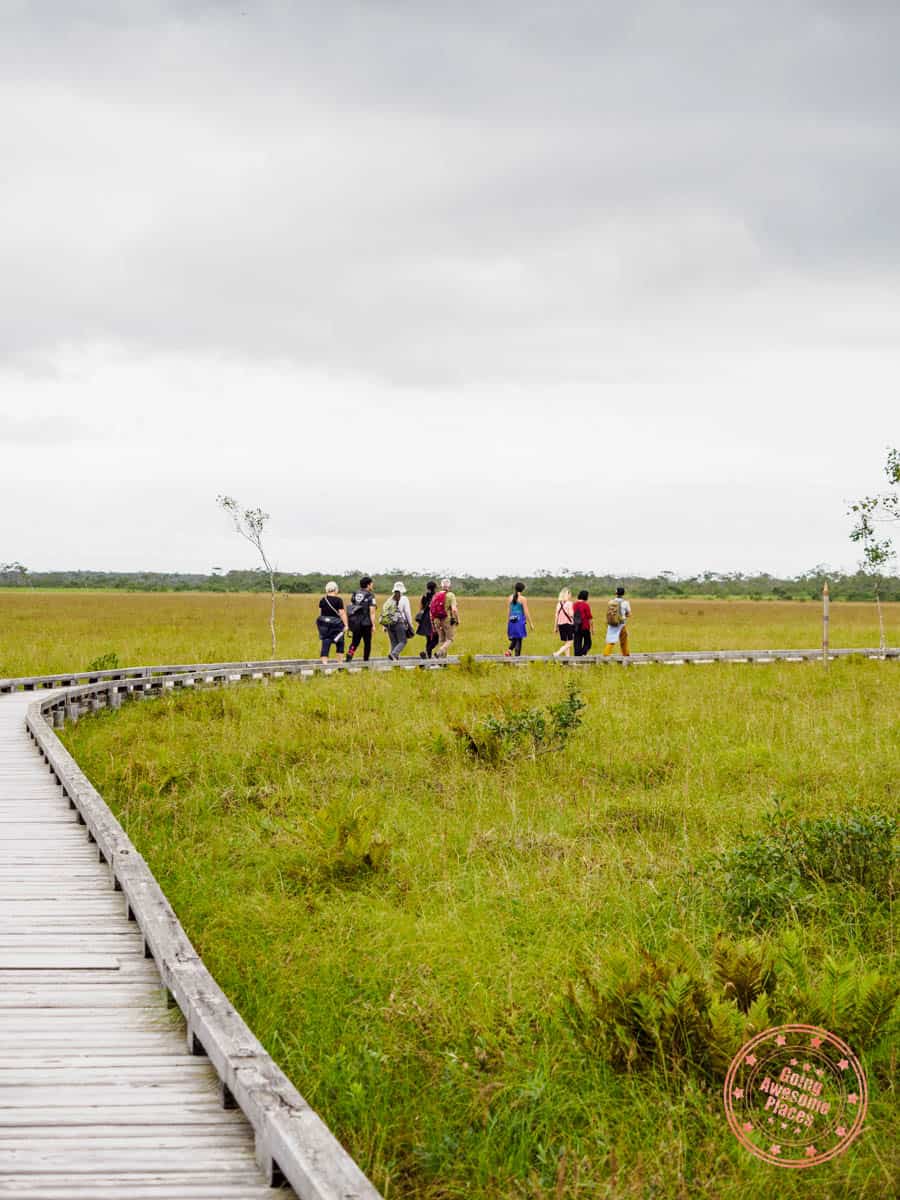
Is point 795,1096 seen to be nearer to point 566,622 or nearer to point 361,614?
point 361,614

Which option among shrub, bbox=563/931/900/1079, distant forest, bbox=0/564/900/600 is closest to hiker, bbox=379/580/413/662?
shrub, bbox=563/931/900/1079

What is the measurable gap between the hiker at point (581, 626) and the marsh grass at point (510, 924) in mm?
9084

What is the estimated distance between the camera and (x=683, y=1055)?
15.3ft

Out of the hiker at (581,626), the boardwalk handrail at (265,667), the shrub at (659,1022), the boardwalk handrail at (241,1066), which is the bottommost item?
the shrub at (659,1022)

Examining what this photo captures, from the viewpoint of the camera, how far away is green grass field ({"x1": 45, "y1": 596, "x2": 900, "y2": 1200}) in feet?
14.2

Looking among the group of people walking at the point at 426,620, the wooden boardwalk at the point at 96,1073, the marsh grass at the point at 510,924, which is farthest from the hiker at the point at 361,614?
the wooden boardwalk at the point at 96,1073

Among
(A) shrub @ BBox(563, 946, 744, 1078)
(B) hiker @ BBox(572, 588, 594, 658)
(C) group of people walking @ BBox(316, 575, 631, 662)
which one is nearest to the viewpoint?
(A) shrub @ BBox(563, 946, 744, 1078)

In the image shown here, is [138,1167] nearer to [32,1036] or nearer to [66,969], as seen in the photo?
[32,1036]

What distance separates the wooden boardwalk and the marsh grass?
657 millimetres

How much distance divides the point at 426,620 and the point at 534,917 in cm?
1576

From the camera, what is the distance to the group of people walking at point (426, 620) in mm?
20891

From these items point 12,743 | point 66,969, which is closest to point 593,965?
point 66,969

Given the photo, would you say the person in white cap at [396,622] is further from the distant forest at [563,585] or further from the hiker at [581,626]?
the distant forest at [563,585]

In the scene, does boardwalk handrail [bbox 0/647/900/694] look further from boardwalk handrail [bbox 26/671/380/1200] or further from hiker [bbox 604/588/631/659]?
boardwalk handrail [bbox 26/671/380/1200]
